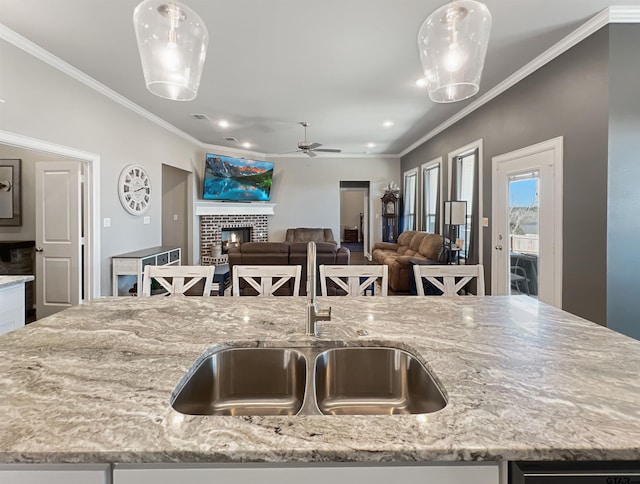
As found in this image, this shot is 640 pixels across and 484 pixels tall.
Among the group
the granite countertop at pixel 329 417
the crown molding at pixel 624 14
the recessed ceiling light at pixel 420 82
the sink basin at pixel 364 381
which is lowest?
the sink basin at pixel 364 381

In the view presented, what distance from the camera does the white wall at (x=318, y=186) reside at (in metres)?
8.16

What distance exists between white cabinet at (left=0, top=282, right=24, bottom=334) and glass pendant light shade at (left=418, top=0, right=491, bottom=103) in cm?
292

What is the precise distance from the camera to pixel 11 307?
2252 millimetres

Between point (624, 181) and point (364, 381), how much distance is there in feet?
8.70

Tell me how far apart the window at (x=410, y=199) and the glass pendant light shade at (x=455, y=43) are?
5887 mm

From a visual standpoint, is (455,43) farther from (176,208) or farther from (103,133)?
(176,208)

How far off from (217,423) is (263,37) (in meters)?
2.94

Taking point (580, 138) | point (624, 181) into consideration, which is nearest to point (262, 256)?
point (580, 138)

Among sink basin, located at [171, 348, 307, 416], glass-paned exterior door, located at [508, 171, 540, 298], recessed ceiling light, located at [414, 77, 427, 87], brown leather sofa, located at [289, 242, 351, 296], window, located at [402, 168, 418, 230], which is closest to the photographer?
sink basin, located at [171, 348, 307, 416]

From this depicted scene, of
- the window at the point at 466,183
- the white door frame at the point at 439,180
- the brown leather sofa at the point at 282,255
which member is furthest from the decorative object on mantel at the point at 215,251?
the window at the point at 466,183

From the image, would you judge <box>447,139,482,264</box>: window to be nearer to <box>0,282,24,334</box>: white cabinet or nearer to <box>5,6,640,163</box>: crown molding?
<box>5,6,640,163</box>: crown molding

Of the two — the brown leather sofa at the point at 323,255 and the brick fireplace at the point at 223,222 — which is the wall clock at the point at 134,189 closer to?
the brick fireplace at the point at 223,222

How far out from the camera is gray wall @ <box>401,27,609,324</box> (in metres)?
2.49

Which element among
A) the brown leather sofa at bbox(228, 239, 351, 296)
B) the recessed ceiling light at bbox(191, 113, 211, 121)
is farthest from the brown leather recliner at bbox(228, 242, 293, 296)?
the recessed ceiling light at bbox(191, 113, 211, 121)
